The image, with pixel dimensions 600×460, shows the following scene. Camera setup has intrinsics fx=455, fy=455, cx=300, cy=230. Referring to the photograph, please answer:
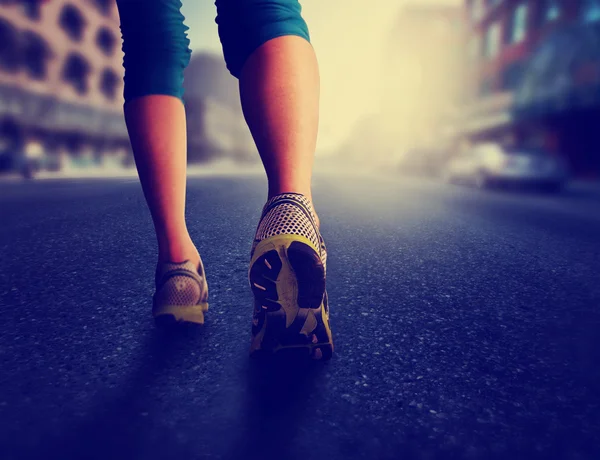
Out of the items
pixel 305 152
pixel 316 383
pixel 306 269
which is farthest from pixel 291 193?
pixel 316 383

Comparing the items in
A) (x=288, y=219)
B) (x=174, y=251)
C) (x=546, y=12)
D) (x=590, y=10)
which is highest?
(x=546, y=12)

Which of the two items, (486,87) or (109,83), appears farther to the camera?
(109,83)

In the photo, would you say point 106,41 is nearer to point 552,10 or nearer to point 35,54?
point 35,54

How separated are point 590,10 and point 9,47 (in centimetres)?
2668

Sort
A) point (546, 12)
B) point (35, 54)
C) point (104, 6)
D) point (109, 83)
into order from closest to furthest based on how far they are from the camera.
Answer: point (546, 12), point (35, 54), point (104, 6), point (109, 83)

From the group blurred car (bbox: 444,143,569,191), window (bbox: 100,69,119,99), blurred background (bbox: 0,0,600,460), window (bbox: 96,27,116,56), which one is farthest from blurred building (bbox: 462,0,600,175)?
window (bbox: 96,27,116,56)

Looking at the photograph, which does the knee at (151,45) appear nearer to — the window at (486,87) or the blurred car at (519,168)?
the blurred car at (519,168)

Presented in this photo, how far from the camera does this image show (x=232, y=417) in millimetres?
864

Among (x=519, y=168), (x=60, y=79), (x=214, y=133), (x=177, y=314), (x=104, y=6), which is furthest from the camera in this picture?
(x=214, y=133)

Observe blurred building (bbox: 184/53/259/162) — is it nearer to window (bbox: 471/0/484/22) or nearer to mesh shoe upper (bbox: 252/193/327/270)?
window (bbox: 471/0/484/22)

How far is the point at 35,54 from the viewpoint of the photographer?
23781 millimetres

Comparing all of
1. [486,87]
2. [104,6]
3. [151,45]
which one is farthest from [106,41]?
[151,45]

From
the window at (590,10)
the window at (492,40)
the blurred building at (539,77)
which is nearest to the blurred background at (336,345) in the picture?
the blurred building at (539,77)

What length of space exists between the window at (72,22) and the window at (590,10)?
86.5 ft
